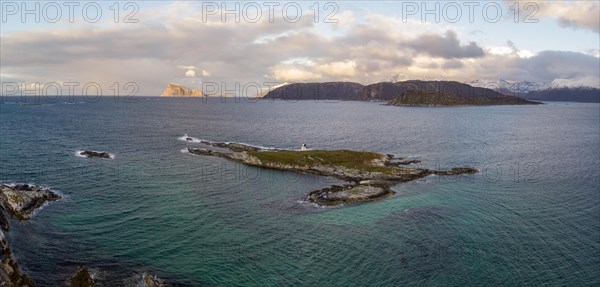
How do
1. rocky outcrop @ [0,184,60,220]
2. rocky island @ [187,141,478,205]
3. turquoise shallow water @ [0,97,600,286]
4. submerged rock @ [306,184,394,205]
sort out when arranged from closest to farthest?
turquoise shallow water @ [0,97,600,286], rocky outcrop @ [0,184,60,220], submerged rock @ [306,184,394,205], rocky island @ [187,141,478,205]

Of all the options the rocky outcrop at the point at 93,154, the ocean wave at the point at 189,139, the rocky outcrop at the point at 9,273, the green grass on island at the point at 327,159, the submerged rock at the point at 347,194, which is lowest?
the rocky outcrop at the point at 9,273

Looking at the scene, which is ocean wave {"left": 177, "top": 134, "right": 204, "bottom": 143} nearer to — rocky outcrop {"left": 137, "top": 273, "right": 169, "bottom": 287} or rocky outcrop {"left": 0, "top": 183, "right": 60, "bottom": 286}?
rocky outcrop {"left": 0, "top": 183, "right": 60, "bottom": 286}

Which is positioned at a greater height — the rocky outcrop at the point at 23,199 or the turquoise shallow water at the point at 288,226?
the rocky outcrop at the point at 23,199

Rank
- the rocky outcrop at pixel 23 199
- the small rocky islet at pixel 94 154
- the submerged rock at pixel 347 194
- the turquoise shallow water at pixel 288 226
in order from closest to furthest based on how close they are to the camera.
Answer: the turquoise shallow water at pixel 288 226
the rocky outcrop at pixel 23 199
the submerged rock at pixel 347 194
the small rocky islet at pixel 94 154

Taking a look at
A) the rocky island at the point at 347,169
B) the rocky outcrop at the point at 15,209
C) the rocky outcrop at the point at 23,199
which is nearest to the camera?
the rocky outcrop at the point at 15,209

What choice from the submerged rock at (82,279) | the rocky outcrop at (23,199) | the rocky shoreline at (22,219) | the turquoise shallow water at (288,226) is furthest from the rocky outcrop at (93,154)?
the submerged rock at (82,279)

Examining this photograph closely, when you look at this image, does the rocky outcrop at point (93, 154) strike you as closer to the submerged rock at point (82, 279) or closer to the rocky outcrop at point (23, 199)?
the rocky outcrop at point (23, 199)

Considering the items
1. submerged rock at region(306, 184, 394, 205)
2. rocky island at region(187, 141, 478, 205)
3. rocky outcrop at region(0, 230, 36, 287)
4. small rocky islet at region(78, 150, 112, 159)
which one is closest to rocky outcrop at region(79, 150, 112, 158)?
small rocky islet at region(78, 150, 112, 159)
